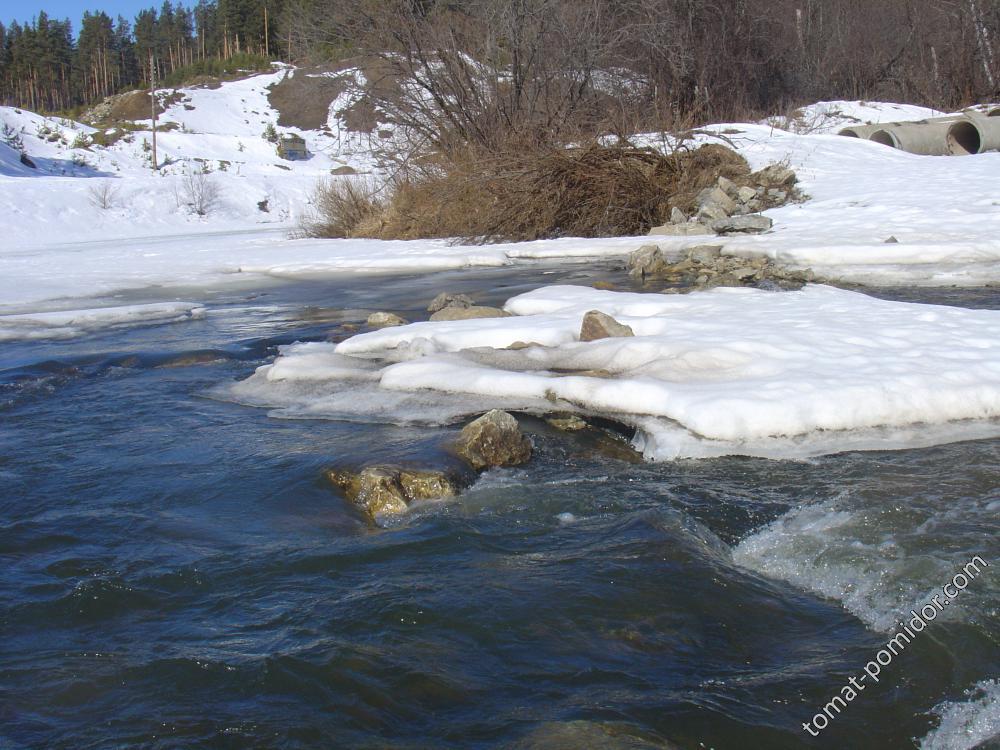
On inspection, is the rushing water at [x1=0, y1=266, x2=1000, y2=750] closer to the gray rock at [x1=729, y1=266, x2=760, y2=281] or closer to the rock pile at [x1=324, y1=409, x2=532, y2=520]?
the rock pile at [x1=324, y1=409, x2=532, y2=520]

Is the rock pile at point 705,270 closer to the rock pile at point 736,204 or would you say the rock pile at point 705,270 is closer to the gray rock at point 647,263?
the gray rock at point 647,263

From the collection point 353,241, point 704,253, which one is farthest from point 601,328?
point 353,241

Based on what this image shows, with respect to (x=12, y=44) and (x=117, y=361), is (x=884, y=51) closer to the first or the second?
(x=117, y=361)

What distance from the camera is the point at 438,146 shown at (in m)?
16.0

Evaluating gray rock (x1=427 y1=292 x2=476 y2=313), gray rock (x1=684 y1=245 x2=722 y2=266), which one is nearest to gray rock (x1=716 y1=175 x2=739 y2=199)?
gray rock (x1=684 y1=245 x2=722 y2=266)

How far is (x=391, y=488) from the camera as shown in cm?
350

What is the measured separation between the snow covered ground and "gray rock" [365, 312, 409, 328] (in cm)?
398

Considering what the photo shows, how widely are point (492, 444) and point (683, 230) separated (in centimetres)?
850

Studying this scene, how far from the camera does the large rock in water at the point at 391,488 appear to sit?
136 inches

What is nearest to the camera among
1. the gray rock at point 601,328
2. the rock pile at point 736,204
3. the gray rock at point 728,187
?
the gray rock at point 601,328

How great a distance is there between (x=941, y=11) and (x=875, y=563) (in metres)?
27.1

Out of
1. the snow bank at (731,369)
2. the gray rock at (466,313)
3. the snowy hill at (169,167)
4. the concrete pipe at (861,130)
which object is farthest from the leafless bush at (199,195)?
the snow bank at (731,369)

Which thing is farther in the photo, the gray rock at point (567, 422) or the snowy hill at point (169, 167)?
the snowy hill at point (169, 167)

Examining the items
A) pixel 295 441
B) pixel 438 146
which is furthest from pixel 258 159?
pixel 295 441
